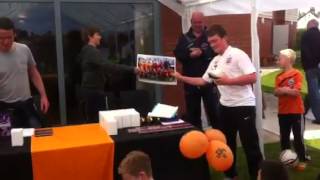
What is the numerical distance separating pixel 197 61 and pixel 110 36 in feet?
5.63

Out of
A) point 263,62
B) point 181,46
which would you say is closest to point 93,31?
point 181,46

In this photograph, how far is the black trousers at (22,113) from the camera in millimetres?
3754

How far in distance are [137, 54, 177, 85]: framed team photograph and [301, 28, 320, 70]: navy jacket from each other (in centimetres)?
388

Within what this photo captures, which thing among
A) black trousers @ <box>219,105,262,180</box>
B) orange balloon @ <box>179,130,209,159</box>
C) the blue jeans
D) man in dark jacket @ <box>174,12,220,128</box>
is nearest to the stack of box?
orange balloon @ <box>179,130,209,159</box>

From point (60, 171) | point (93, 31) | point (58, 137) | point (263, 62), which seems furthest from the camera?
point (263, 62)

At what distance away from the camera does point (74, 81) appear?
6.25 meters

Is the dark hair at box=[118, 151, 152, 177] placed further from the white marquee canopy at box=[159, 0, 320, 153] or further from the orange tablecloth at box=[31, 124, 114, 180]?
the white marquee canopy at box=[159, 0, 320, 153]

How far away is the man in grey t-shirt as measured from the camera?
3686 millimetres

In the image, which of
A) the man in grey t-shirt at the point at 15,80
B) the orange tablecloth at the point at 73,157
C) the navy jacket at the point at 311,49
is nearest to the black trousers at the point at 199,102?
the man in grey t-shirt at the point at 15,80

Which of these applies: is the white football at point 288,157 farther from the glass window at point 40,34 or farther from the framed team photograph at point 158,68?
the glass window at point 40,34

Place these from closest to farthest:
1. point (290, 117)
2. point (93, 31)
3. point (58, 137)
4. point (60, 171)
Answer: point (60, 171) → point (58, 137) → point (290, 117) → point (93, 31)

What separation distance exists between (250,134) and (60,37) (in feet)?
10.9

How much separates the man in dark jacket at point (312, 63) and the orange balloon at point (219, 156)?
4.38 meters

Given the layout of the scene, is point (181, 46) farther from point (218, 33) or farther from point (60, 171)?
point (60, 171)
